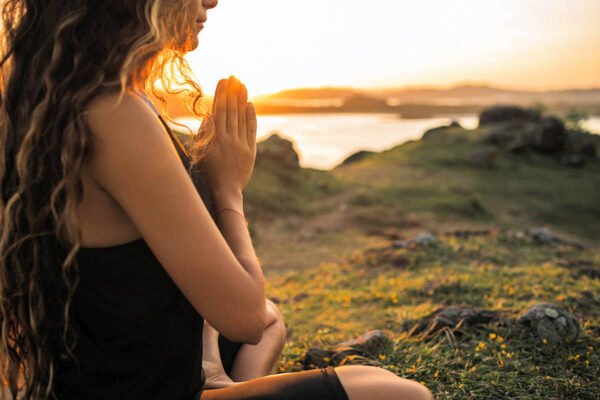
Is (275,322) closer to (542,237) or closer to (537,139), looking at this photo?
(542,237)

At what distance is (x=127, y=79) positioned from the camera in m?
1.42

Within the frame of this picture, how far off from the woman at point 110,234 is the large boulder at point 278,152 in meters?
11.4

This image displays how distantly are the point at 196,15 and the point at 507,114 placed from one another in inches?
985

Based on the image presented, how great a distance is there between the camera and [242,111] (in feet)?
6.10

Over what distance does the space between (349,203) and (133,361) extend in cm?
1050

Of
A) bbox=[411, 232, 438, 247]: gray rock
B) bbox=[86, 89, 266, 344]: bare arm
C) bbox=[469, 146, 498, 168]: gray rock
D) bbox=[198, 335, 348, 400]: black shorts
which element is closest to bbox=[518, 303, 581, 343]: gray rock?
bbox=[198, 335, 348, 400]: black shorts

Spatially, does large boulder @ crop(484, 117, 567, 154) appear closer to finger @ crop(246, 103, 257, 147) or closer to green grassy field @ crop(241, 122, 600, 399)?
green grassy field @ crop(241, 122, 600, 399)

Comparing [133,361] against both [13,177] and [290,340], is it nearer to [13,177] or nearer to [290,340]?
[13,177]

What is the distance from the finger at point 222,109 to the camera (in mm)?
1812

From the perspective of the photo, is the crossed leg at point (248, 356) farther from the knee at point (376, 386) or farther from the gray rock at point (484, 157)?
the gray rock at point (484, 157)

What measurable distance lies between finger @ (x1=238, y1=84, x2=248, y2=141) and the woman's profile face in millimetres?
220

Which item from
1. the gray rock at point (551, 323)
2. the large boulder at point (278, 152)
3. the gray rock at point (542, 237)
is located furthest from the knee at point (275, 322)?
the large boulder at point (278, 152)

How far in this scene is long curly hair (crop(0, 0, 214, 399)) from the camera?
1390 mm

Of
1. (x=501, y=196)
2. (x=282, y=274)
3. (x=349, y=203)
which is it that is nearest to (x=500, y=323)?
(x=282, y=274)
